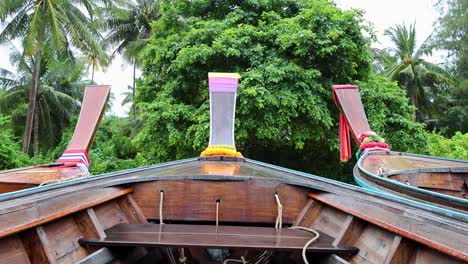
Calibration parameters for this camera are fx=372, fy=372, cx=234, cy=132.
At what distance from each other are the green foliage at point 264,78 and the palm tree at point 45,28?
3.60 meters

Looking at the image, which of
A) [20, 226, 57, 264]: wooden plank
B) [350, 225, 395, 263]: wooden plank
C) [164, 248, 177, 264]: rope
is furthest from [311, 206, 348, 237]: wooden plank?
[20, 226, 57, 264]: wooden plank

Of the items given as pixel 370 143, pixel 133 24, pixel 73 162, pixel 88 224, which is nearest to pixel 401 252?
pixel 88 224

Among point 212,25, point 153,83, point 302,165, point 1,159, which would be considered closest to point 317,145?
point 302,165

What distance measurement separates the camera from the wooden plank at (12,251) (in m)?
1.07

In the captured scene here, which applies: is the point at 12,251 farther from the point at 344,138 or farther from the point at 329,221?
the point at 344,138

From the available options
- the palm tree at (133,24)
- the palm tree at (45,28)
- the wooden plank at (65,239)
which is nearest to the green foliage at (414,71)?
the palm tree at (133,24)

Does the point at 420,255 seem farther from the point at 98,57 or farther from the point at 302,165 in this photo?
the point at 98,57

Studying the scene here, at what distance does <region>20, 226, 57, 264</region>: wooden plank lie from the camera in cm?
115

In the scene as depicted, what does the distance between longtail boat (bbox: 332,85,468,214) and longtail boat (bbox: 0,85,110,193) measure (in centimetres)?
212

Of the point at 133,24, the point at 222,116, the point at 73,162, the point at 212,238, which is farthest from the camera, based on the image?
the point at 133,24

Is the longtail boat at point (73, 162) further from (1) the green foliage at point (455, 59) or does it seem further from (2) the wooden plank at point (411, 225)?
(1) the green foliage at point (455, 59)

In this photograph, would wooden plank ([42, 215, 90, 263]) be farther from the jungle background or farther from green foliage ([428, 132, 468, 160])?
green foliage ([428, 132, 468, 160])

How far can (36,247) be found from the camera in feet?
3.81

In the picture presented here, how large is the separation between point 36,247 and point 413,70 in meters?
17.2
